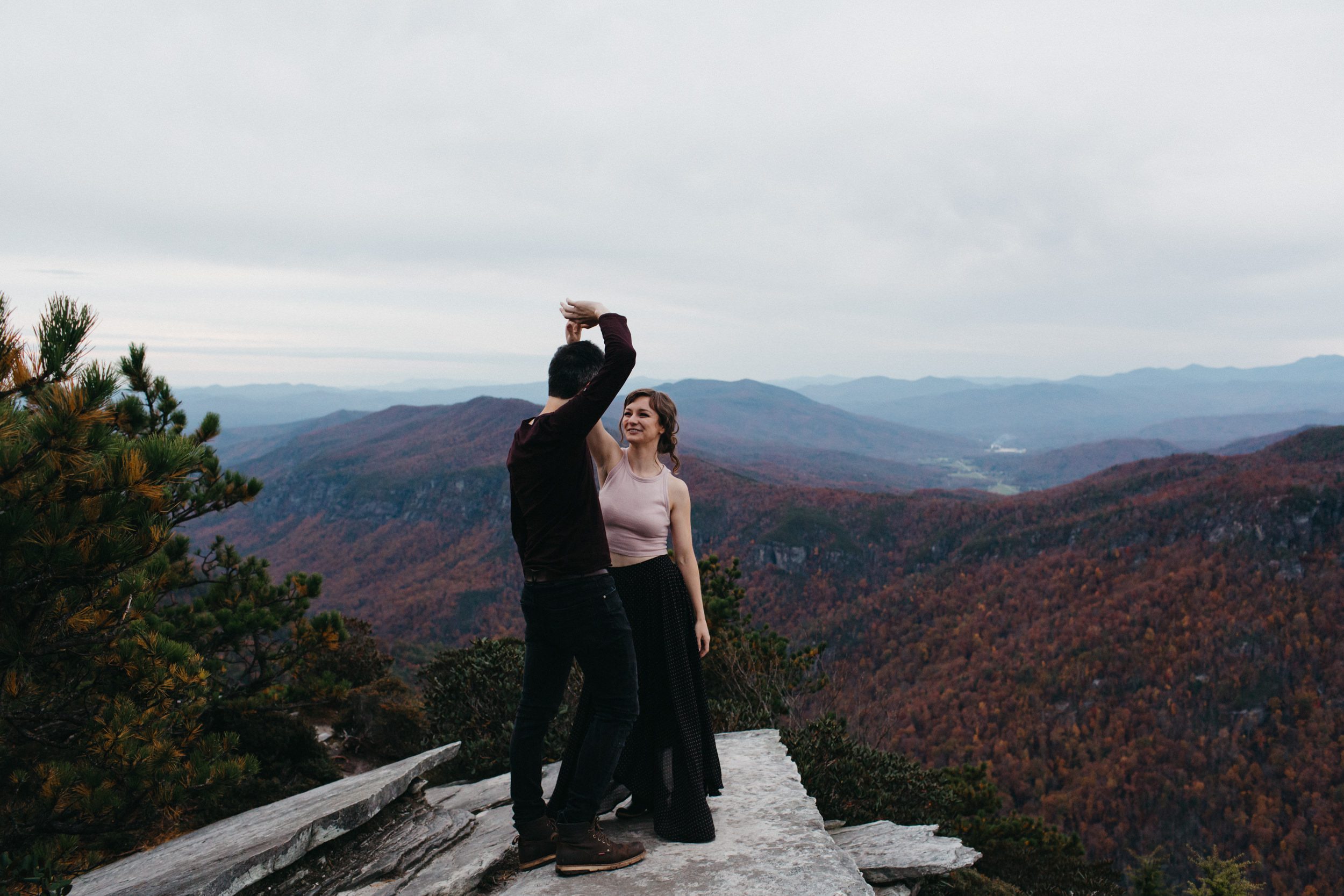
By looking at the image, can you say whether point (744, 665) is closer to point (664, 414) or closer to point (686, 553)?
point (686, 553)

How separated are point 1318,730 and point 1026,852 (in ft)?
160

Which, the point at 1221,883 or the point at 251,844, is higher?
the point at 251,844

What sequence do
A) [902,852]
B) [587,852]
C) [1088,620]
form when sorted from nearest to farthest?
[587,852], [902,852], [1088,620]

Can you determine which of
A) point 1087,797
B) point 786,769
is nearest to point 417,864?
point 786,769

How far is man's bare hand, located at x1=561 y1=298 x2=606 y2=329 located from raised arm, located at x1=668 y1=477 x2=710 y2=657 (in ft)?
2.89

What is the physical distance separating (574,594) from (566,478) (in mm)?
493

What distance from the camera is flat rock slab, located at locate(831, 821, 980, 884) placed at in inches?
158

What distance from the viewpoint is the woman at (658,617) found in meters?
3.41

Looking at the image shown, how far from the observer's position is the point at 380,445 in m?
165

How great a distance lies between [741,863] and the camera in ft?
10.5

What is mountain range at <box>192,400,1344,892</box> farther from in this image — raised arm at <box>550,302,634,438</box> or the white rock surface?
raised arm at <box>550,302,634,438</box>

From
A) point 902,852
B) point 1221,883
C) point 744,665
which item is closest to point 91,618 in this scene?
point 902,852

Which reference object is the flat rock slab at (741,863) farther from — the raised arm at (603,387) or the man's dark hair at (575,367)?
the man's dark hair at (575,367)

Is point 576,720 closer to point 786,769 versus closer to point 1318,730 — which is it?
point 786,769
